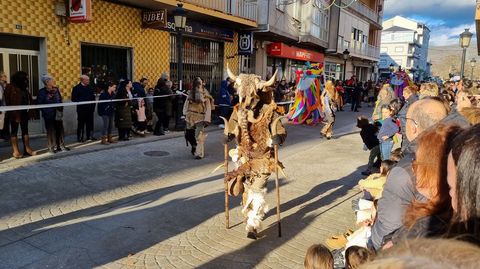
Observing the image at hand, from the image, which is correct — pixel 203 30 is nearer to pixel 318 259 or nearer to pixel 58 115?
pixel 58 115

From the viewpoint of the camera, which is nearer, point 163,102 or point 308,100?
point 163,102

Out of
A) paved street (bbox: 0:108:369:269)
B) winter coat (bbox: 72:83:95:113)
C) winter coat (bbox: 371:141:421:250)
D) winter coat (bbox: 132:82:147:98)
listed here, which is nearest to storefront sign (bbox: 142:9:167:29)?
winter coat (bbox: 132:82:147:98)

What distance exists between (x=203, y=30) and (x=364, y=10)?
970 inches

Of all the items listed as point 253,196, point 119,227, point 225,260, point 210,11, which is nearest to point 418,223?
point 225,260

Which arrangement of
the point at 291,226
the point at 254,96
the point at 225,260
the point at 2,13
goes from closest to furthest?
the point at 225,260, the point at 254,96, the point at 291,226, the point at 2,13

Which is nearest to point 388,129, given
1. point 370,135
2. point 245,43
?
point 370,135

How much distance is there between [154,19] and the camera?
42.3 ft

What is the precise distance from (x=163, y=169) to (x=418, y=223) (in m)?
6.50

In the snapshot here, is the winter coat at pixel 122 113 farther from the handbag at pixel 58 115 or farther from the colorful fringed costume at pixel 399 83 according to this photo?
the colorful fringed costume at pixel 399 83

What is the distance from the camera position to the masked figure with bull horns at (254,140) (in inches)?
188

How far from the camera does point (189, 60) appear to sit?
16.1m

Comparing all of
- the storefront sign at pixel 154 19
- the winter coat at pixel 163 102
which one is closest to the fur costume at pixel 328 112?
the winter coat at pixel 163 102

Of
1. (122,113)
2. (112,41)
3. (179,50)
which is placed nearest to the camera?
(122,113)

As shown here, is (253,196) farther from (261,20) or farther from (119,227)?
(261,20)
